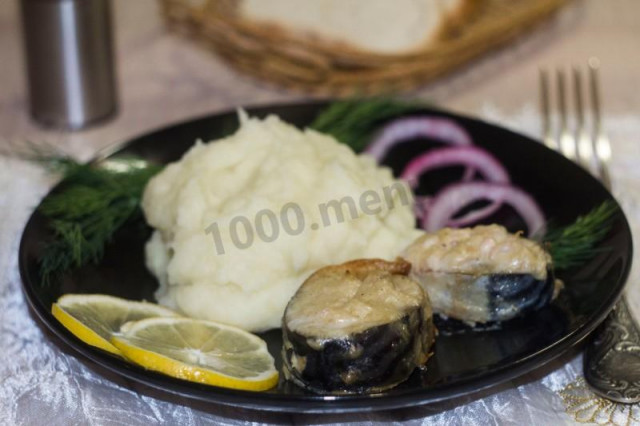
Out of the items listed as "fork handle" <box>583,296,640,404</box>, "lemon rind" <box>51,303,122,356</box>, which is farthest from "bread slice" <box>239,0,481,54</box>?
"lemon rind" <box>51,303,122,356</box>

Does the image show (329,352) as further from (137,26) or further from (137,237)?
(137,26)

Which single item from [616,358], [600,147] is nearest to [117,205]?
[616,358]

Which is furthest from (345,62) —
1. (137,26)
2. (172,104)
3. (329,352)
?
(329,352)

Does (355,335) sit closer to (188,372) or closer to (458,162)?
(188,372)

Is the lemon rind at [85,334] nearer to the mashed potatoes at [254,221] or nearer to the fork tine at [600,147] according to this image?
the mashed potatoes at [254,221]

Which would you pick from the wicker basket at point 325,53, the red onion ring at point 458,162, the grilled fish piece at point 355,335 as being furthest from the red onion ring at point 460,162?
the grilled fish piece at point 355,335

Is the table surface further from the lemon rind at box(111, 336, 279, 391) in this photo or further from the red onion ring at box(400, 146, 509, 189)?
the red onion ring at box(400, 146, 509, 189)
